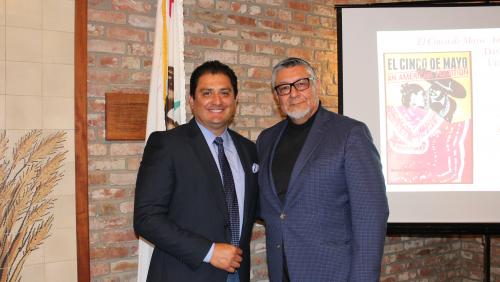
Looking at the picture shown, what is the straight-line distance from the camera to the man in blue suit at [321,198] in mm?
1777

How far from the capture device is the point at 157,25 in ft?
7.89

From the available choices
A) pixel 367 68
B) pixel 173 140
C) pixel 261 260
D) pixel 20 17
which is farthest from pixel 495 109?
pixel 20 17

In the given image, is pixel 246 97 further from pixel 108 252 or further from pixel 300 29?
pixel 108 252

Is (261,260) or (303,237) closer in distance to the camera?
(303,237)

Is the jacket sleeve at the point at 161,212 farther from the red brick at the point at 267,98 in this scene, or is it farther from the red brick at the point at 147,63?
the red brick at the point at 267,98

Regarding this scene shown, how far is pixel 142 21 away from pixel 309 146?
127 cm

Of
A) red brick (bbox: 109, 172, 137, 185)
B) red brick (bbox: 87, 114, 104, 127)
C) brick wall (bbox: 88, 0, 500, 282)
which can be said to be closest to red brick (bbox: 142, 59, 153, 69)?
brick wall (bbox: 88, 0, 500, 282)

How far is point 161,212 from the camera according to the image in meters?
1.74

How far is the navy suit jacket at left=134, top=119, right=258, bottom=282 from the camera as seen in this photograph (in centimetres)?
170

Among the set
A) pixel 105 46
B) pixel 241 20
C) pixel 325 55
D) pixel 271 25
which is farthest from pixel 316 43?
pixel 105 46

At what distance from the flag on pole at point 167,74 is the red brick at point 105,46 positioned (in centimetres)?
24

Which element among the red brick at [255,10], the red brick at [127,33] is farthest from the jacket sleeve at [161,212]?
the red brick at [255,10]

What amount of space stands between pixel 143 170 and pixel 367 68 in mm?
1572

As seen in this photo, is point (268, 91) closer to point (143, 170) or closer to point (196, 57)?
point (196, 57)
